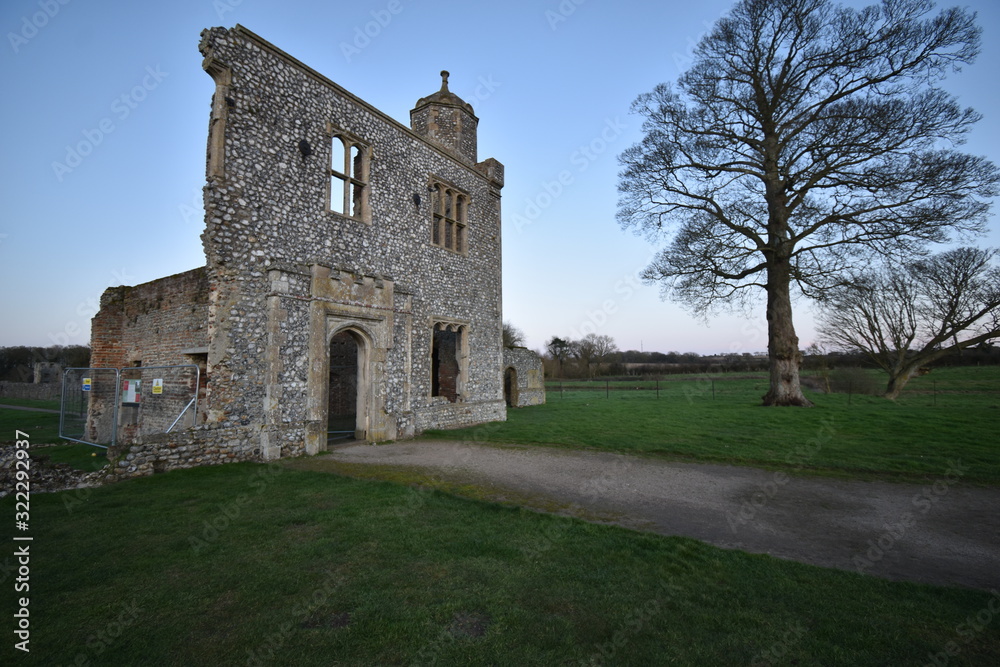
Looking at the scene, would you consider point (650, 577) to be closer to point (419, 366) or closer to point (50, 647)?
point (50, 647)

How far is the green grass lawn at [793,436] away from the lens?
877cm

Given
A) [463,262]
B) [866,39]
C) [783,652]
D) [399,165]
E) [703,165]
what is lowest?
[783,652]

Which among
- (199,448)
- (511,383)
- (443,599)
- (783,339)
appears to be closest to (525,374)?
(511,383)

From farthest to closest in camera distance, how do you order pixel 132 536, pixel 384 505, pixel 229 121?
pixel 229 121 → pixel 384 505 → pixel 132 536

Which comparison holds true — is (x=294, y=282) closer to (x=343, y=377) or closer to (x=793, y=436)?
(x=343, y=377)

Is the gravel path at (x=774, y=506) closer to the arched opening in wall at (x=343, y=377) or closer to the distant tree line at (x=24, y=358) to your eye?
the arched opening in wall at (x=343, y=377)

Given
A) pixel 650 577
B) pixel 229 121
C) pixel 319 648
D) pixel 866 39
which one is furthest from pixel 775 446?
pixel 866 39

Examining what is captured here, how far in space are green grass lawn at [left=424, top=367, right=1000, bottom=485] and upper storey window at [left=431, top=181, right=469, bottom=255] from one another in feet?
21.7

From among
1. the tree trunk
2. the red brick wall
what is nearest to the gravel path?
the red brick wall

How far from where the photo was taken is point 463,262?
16109 millimetres

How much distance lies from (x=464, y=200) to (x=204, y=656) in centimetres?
1530

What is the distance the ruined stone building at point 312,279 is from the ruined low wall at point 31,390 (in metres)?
27.3

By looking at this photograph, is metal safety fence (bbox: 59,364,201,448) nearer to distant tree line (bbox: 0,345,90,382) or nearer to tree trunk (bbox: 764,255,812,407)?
tree trunk (bbox: 764,255,812,407)

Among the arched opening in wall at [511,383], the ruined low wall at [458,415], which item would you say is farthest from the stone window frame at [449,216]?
the arched opening in wall at [511,383]
